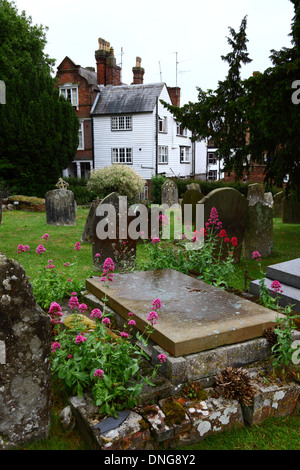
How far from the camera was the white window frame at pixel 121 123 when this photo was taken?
3086 cm

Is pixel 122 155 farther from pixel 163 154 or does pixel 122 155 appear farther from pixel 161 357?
pixel 161 357

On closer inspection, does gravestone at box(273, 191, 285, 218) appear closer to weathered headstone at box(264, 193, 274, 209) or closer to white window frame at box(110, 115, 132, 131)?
weathered headstone at box(264, 193, 274, 209)

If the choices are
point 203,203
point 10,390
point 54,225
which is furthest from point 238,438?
point 54,225

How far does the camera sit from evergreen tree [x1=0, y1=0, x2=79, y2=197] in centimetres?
2384

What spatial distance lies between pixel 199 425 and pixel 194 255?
3456 mm

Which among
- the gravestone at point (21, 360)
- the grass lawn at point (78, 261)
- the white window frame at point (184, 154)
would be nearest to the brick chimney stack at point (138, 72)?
the white window frame at point (184, 154)

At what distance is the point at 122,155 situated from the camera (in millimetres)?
31641

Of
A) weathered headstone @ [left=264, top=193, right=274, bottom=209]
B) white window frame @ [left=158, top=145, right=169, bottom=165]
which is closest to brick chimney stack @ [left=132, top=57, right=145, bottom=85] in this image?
white window frame @ [left=158, top=145, right=169, bottom=165]

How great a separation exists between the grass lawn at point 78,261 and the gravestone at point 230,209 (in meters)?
0.82

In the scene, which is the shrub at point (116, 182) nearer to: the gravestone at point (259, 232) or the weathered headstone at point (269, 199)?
the weathered headstone at point (269, 199)

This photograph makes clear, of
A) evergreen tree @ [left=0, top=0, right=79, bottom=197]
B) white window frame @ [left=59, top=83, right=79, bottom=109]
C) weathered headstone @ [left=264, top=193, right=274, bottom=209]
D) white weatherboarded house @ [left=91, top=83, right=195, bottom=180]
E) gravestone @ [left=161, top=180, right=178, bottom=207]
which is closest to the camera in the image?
weathered headstone @ [left=264, top=193, right=274, bottom=209]

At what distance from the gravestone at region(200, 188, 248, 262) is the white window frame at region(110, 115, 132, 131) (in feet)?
77.7

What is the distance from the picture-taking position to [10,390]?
273 cm

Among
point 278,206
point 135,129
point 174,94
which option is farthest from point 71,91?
point 278,206
